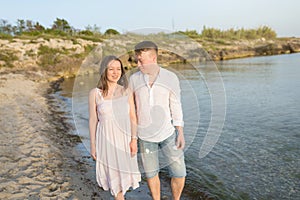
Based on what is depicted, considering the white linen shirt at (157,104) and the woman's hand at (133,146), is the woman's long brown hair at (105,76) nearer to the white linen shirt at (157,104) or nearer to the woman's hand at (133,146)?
the white linen shirt at (157,104)

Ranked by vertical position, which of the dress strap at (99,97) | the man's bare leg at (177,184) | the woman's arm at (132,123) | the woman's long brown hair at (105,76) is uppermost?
the woman's long brown hair at (105,76)

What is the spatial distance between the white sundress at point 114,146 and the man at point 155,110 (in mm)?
167

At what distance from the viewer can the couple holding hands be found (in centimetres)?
285

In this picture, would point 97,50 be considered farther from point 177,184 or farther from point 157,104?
point 177,184

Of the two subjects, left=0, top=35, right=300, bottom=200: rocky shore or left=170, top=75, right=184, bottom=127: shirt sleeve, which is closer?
left=170, top=75, right=184, bottom=127: shirt sleeve

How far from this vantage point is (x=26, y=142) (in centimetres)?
593

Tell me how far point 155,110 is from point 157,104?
7 centimetres

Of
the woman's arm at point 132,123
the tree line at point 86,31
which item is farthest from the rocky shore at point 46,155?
the tree line at point 86,31

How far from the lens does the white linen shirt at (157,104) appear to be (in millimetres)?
2830

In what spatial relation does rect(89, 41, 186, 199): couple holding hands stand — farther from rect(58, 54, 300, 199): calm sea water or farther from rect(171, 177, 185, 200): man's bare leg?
rect(58, 54, 300, 199): calm sea water

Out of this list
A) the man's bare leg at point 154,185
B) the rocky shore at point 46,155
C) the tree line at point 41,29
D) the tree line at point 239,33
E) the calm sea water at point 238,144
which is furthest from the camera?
the tree line at point 239,33

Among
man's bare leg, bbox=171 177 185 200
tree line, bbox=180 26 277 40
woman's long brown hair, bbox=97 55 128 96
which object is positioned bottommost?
man's bare leg, bbox=171 177 185 200

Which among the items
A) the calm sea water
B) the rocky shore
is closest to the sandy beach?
the rocky shore

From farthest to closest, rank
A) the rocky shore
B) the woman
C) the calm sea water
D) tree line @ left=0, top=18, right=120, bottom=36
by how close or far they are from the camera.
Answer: tree line @ left=0, top=18, right=120, bottom=36
the calm sea water
the rocky shore
the woman
